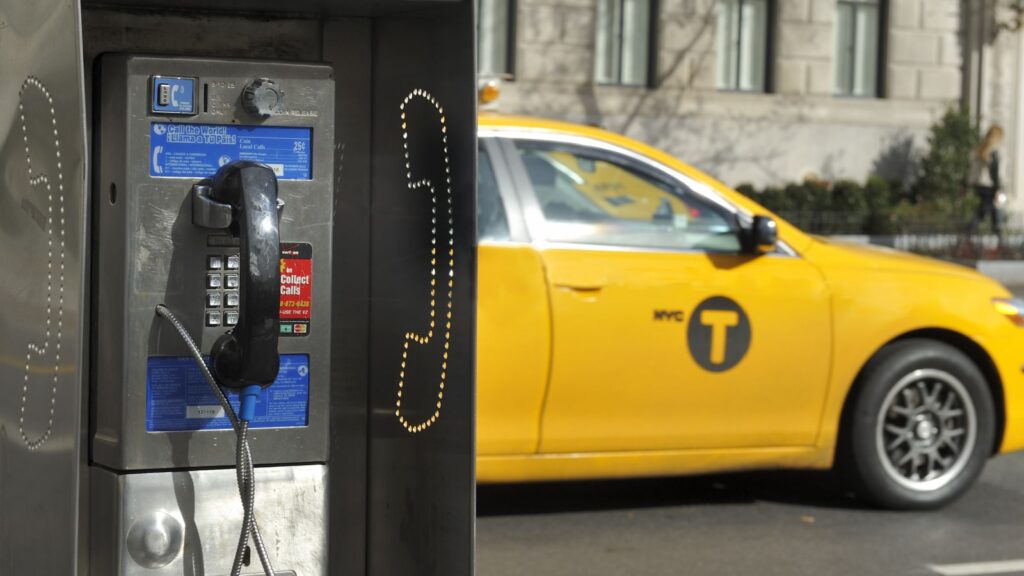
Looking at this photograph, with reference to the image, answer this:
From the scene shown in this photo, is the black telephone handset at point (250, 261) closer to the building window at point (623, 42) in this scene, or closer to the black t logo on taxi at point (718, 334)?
the black t logo on taxi at point (718, 334)

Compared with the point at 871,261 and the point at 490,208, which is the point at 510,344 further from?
the point at 871,261

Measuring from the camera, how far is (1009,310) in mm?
7082

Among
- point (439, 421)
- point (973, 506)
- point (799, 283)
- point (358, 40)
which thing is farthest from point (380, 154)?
point (973, 506)

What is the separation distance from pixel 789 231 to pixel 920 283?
0.63m

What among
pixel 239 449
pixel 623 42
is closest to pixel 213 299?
pixel 239 449

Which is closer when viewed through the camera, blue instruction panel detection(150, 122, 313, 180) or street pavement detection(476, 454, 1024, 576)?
blue instruction panel detection(150, 122, 313, 180)

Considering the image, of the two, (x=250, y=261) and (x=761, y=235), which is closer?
(x=250, y=261)

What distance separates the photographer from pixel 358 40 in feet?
12.0

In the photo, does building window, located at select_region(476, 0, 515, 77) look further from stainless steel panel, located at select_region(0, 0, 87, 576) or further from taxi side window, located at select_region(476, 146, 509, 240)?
stainless steel panel, located at select_region(0, 0, 87, 576)

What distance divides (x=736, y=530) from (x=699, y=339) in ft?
2.71

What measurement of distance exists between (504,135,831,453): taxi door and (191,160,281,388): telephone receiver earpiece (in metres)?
3.25

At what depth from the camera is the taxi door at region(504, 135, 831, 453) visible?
6.37 meters

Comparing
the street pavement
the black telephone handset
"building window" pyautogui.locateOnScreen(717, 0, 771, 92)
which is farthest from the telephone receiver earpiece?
"building window" pyautogui.locateOnScreen(717, 0, 771, 92)

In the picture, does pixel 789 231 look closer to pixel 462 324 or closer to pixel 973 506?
pixel 973 506
